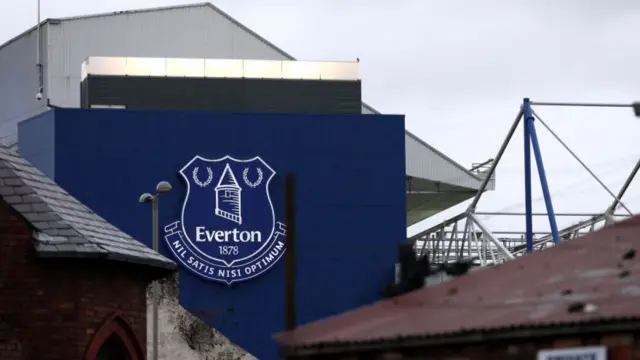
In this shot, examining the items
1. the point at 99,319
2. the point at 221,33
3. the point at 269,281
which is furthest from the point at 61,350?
the point at 221,33

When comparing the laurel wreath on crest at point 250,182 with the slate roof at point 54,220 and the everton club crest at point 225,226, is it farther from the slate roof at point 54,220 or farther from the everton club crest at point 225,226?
the slate roof at point 54,220

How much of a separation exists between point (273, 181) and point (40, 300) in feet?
115

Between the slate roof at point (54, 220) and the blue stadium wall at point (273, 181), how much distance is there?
3114cm

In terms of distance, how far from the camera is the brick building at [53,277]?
27797 mm

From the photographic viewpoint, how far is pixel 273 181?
62.8 meters

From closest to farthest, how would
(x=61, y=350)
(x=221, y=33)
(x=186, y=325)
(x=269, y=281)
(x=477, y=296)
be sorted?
1. (x=477, y=296)
2. (x=61, y=350)
3. (x=186, y=325)
4. (x=269, y=281)
5. (x=221, y=33)

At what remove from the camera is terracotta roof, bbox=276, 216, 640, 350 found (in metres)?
15.8

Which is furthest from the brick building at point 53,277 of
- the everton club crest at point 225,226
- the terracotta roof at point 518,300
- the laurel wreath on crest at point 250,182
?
the laurel wreath on crest at point 250,182

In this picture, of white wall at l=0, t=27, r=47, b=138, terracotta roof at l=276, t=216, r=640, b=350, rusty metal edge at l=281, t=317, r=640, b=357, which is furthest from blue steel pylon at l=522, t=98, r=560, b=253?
rusty metal edge at l=281, t=317, r=640, b=357

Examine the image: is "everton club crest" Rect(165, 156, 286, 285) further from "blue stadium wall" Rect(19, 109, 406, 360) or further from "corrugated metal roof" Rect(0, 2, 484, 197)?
"corrugated metal roof" Rect(0, 2, 484, 197)

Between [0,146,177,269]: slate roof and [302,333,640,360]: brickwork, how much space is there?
38.9ft

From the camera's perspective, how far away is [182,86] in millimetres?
67625

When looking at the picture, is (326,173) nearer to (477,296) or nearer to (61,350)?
(61,350)

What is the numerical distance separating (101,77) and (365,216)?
12.1 metres
